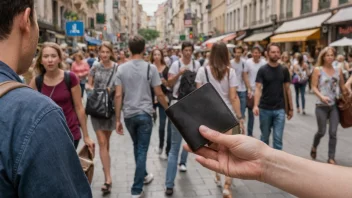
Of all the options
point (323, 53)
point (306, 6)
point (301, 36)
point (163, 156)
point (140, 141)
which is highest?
point (306, 6)

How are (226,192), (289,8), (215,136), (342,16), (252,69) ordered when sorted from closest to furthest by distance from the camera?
(215,136) < (226,192) < (252,69) < (342,16) < (289,8)

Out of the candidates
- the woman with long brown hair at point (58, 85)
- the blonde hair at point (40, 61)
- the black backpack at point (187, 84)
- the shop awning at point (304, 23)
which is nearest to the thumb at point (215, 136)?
the woman with long brown hair at point (58, 85)

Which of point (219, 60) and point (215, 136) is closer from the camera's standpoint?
point (215, 136)

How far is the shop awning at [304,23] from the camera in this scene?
891 inches

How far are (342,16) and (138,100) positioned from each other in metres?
18.4

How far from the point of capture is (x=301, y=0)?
2656 centimetres

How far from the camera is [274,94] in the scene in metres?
5.65

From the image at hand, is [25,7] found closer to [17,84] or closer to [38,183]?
[17,84]

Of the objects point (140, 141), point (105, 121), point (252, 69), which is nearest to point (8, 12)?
point (140, 141)

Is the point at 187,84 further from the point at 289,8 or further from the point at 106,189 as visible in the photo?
the point at 289,8

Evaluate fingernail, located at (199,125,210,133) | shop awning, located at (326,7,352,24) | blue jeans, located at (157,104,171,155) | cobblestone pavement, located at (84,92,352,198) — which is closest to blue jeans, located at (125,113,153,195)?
cobblestone pavement, located at (84,92,352,198)

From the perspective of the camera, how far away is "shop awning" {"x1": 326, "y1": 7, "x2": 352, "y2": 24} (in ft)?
64.4

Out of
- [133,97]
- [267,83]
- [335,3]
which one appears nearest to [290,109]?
[267,83]

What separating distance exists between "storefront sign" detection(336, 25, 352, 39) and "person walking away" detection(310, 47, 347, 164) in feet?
52.3
